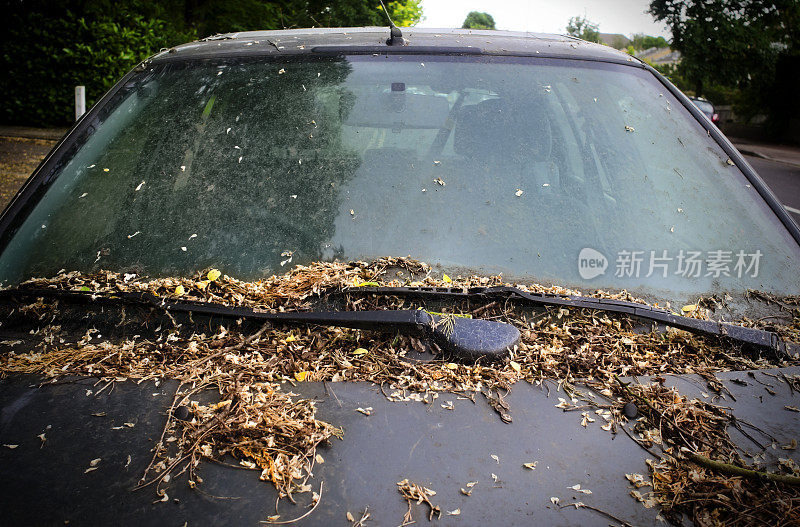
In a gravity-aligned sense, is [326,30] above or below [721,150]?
above

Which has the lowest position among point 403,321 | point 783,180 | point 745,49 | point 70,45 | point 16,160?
point 16,160

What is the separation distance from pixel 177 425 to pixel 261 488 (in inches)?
10.2

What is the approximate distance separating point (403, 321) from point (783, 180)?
14898 mm

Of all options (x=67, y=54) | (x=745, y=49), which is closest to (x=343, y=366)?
(x=67, y=54)

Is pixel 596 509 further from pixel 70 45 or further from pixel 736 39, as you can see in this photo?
pixel 736 39

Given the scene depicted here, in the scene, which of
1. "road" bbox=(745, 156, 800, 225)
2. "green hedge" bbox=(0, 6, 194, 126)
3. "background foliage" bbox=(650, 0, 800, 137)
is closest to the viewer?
"road" bbox=(745, 156, 800, 225)

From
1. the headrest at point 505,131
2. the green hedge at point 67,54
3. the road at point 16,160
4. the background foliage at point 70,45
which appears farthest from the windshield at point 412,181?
the green hedge at point 67,54

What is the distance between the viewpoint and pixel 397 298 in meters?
1.54

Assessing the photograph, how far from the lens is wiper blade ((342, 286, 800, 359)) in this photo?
150cm

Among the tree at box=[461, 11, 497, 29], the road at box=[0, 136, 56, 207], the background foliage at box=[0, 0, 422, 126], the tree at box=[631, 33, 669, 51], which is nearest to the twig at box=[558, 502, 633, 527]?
the road at box=[0, 136, 56, 207]

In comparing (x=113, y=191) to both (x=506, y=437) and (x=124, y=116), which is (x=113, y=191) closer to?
(x=124, y=116)

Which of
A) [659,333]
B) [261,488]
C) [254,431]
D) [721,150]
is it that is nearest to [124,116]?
[254,431]

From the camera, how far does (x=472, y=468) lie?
44.8 inches

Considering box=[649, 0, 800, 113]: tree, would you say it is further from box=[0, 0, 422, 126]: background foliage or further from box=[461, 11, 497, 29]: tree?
box=[461, 11, 497, 29]: tree
